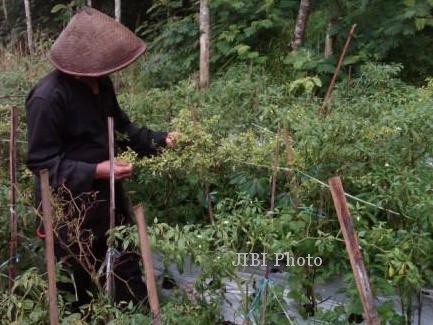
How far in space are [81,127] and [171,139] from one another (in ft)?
1.59

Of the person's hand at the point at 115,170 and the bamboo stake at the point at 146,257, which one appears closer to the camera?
the bamboo stake at the point at 146,257

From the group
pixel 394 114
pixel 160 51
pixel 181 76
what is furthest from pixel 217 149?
pixel 160 51

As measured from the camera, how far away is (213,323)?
8.13 feet

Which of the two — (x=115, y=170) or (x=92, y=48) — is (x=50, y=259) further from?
(x=92, y=48)

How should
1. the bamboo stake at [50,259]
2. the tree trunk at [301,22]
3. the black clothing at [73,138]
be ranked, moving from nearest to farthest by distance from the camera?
the bamboo stake at [50,259] < the black clothing at [73,138] < the tree trunk at [301,22]

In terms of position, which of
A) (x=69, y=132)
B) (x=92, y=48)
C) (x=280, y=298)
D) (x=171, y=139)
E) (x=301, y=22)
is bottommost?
(x=280, y=298)

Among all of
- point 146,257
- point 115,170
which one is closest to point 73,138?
point 115,170

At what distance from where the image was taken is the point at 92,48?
2.61 meters

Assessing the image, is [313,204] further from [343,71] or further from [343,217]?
[343,71]

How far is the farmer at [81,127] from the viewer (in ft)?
8.39

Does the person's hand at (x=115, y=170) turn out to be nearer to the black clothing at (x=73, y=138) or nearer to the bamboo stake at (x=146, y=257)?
the black clothing at (x=73, y=138)

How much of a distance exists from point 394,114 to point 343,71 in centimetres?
371

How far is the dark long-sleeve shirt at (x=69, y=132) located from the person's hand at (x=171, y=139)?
32cm

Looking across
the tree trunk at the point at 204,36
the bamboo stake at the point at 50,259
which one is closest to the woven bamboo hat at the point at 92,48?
the bamboo stake at the point at 50,259
